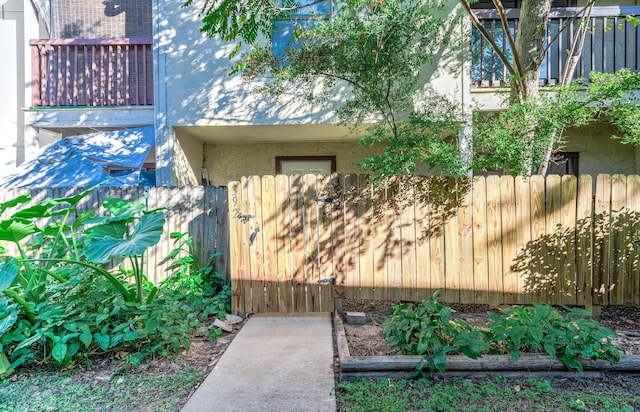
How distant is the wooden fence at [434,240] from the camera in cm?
403

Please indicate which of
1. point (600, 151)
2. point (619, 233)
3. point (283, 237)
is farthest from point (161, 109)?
Result: point (600, 151)

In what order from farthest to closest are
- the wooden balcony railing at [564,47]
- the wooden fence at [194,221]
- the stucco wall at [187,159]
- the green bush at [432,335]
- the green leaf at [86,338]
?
the stucco wall at [187,159] < the wooden balcony railing at [564,47] < the wooden fence at [194,221] < the green leaf at [86,338] < the green bush at [432,335]

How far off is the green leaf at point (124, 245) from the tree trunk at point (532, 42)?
4.45 m

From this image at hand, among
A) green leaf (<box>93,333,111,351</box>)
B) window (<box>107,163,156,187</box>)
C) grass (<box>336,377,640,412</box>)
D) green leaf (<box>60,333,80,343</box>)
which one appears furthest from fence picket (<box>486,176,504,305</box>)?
window (<box>107,163,156,187</box>)

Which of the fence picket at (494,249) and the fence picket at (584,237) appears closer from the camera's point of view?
the fence picket at (584,237)

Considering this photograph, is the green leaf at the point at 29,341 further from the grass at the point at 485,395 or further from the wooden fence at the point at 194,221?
the grass at the point at 485,395

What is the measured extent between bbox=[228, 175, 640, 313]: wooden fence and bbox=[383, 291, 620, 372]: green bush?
3.31 ft

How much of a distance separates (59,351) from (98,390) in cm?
52

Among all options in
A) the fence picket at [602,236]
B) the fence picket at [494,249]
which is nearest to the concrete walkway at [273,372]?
the fence picket at [494,249]

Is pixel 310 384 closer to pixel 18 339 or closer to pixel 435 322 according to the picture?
pixel 435 322

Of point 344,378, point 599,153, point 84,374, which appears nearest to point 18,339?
point 84,374

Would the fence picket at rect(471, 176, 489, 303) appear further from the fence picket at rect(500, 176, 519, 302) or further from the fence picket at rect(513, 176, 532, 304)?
the fence picket at rect(513, 176, 532, 304)

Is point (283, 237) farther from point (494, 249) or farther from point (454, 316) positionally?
point (494, 249)

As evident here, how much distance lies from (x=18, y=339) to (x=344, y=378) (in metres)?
2.72
